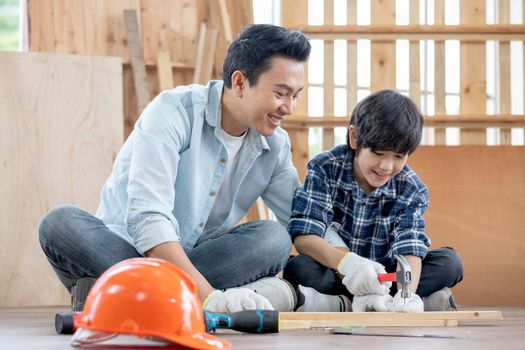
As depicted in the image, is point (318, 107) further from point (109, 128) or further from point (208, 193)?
point (208, 193)

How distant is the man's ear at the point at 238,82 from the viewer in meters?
2.23

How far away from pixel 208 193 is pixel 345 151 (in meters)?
0.44

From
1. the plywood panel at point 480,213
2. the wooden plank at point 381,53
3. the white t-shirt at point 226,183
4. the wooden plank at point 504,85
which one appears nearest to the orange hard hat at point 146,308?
the white t-shirt at point 226,183

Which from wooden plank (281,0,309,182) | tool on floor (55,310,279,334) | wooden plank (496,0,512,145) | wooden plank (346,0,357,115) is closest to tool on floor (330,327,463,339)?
tool on floor (55,310,279,334)

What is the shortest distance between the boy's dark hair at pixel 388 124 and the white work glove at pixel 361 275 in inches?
11.5

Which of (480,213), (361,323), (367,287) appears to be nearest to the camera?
(361,323)

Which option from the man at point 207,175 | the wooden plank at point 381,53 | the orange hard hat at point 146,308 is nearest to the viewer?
the orange hard hat at point 146,308

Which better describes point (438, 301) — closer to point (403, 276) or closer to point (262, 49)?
point (403, 276)

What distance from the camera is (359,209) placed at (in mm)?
2479

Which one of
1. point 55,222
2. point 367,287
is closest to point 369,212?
point 367,287

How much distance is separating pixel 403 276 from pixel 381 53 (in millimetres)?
2068

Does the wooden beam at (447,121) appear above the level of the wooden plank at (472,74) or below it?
below

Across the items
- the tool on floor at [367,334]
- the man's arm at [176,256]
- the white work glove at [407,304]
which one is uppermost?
the man's arm at [176,256]

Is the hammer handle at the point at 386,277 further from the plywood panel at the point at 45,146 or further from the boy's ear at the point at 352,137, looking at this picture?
the plywood panel at the point at 45,146
